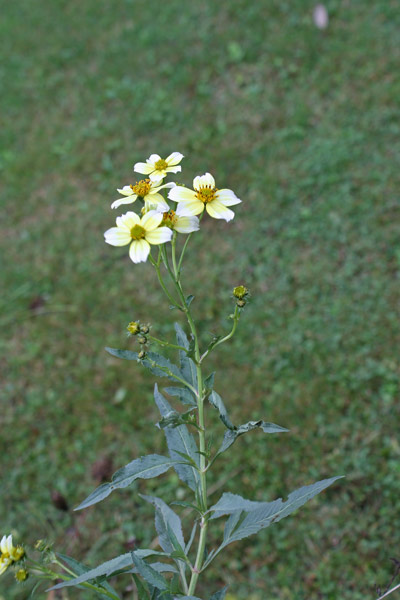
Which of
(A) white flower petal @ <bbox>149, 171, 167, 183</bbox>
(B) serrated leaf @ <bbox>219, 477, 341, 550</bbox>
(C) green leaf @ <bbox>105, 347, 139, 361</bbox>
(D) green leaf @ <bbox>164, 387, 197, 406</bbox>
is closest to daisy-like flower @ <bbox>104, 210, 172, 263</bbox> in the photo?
(A) white flower petal @ <bbox>149, 171, 167, 183</bbox>

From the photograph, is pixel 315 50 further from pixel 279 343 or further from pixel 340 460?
pixel 340 460

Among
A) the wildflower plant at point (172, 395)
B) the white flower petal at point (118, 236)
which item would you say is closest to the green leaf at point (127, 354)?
the wildflower plant at point (172, 395)

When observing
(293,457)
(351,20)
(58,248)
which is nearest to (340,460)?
(293,457)


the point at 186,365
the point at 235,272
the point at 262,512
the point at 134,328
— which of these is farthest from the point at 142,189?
the point at 235,272

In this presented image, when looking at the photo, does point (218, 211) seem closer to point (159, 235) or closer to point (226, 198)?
point (226, 198)

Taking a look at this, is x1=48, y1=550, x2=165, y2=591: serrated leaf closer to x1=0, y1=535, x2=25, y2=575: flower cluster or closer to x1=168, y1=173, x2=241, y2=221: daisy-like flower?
x1=0, y1=535, x2=25, y2=575: flower cluster
